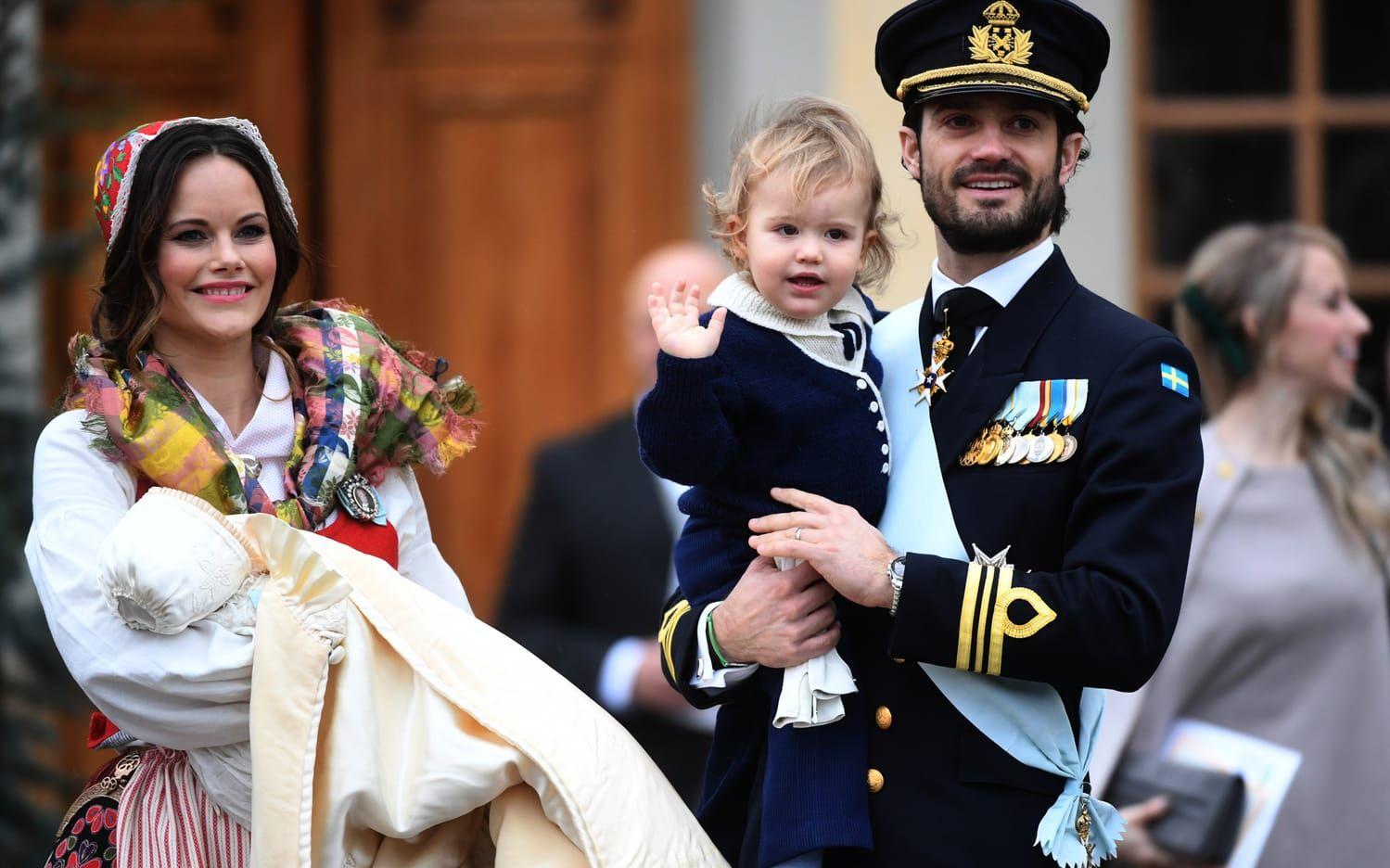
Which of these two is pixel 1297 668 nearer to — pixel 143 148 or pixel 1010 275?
pixel 1010 275

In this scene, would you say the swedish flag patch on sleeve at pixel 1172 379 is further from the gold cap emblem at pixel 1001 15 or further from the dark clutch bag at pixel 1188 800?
the dark clutch bag at pixel 1188 800

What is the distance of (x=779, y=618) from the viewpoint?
9.06 feet

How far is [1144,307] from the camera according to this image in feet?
18.6

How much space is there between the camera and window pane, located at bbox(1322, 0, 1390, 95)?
5645mm

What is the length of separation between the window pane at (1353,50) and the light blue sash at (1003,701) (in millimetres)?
3344

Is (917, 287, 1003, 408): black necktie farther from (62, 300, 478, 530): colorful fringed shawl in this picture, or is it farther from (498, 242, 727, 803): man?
(498, 242, 727, 803): man

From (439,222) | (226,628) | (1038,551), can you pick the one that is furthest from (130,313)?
(439,222)

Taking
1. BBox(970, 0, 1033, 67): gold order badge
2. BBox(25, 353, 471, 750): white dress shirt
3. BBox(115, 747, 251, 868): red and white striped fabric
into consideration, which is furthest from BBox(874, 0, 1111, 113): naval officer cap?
BBox(115, 747, 251, 868): red and white striped fabric

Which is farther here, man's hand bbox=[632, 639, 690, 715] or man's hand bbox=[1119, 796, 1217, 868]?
man's hand bbox=[632, 639, 690, 715]

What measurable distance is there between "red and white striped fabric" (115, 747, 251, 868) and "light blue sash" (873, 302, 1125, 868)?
0.99 m

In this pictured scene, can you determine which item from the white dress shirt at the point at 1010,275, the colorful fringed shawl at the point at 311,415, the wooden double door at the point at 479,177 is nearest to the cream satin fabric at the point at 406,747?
the colorful fringed shawl at the point at 311,415

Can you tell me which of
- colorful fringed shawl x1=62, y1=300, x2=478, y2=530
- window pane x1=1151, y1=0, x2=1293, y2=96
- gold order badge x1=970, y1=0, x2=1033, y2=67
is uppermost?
window pane x1=1151, y1=0, x2=1293, y2=96

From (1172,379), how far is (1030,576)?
0.33 m

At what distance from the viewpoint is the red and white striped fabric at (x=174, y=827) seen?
2.73m
